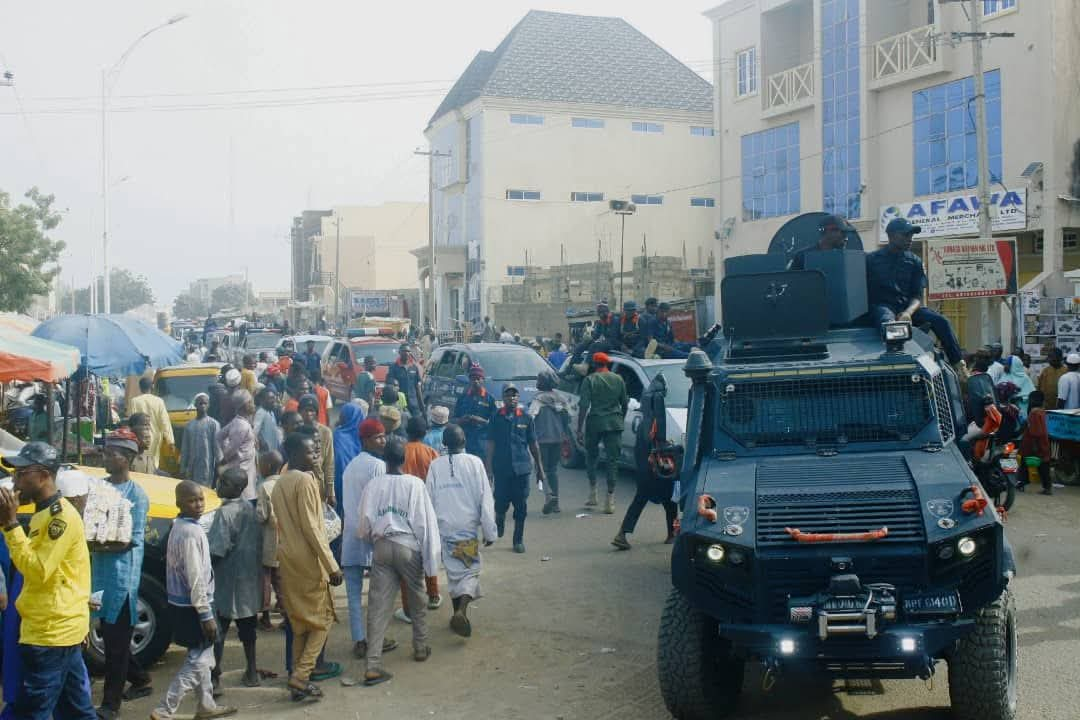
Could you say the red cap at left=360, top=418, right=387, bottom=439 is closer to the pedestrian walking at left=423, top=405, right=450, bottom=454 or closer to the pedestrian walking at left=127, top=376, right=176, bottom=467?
the pedestrian walking at left=423, top=405, right=450, bottom=454

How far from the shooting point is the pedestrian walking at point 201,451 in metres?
11.2

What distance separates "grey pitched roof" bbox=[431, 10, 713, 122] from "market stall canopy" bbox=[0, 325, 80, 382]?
3852 cm

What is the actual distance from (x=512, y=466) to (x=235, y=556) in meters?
4.49

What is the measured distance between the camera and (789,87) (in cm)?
2938

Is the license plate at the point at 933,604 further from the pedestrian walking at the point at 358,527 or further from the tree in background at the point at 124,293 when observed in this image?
the tree in background at the point at 124,293

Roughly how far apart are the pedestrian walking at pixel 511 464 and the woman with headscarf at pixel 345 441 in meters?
1.88

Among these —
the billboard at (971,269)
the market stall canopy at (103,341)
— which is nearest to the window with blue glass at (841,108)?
the billboard at (971,269)

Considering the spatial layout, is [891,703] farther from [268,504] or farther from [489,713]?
[268,504]

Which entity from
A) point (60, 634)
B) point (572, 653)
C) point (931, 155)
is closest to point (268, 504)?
point (60, 634)

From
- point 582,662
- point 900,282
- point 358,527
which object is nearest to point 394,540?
point 358,527

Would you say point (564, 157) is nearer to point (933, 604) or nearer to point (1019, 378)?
point (1019, 378)

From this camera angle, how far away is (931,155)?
2520cm

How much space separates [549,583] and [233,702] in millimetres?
3597

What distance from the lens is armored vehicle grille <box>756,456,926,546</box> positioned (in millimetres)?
5891
